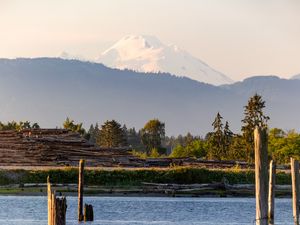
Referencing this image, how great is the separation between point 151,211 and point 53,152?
30.3 metres

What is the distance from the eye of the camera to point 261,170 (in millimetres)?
27406

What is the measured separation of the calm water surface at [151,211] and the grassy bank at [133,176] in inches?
210

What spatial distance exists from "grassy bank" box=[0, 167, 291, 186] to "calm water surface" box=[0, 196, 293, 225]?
17.5ft

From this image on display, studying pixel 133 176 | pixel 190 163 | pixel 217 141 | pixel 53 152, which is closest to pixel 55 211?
pixel 133 176

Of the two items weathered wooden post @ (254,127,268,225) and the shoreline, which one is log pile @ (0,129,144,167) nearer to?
the shoreline

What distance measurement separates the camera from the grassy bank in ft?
244

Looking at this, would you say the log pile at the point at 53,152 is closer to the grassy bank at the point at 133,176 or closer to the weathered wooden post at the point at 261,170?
the grassy bank at the point at 133,176

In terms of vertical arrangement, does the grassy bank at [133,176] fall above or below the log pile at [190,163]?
below

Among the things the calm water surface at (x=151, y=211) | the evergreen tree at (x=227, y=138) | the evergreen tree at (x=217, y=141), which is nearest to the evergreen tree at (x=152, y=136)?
the evergreen tree at (x=227, y=138)

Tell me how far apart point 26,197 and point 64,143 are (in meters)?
21.5

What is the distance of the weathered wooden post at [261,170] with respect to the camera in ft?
88.8

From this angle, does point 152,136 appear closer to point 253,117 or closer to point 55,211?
point 253,117

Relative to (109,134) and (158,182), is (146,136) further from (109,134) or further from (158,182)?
(158,182)

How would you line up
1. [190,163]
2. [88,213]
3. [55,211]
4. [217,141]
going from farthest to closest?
[217,141] → [190,163] → [88,213] → [55,211]
